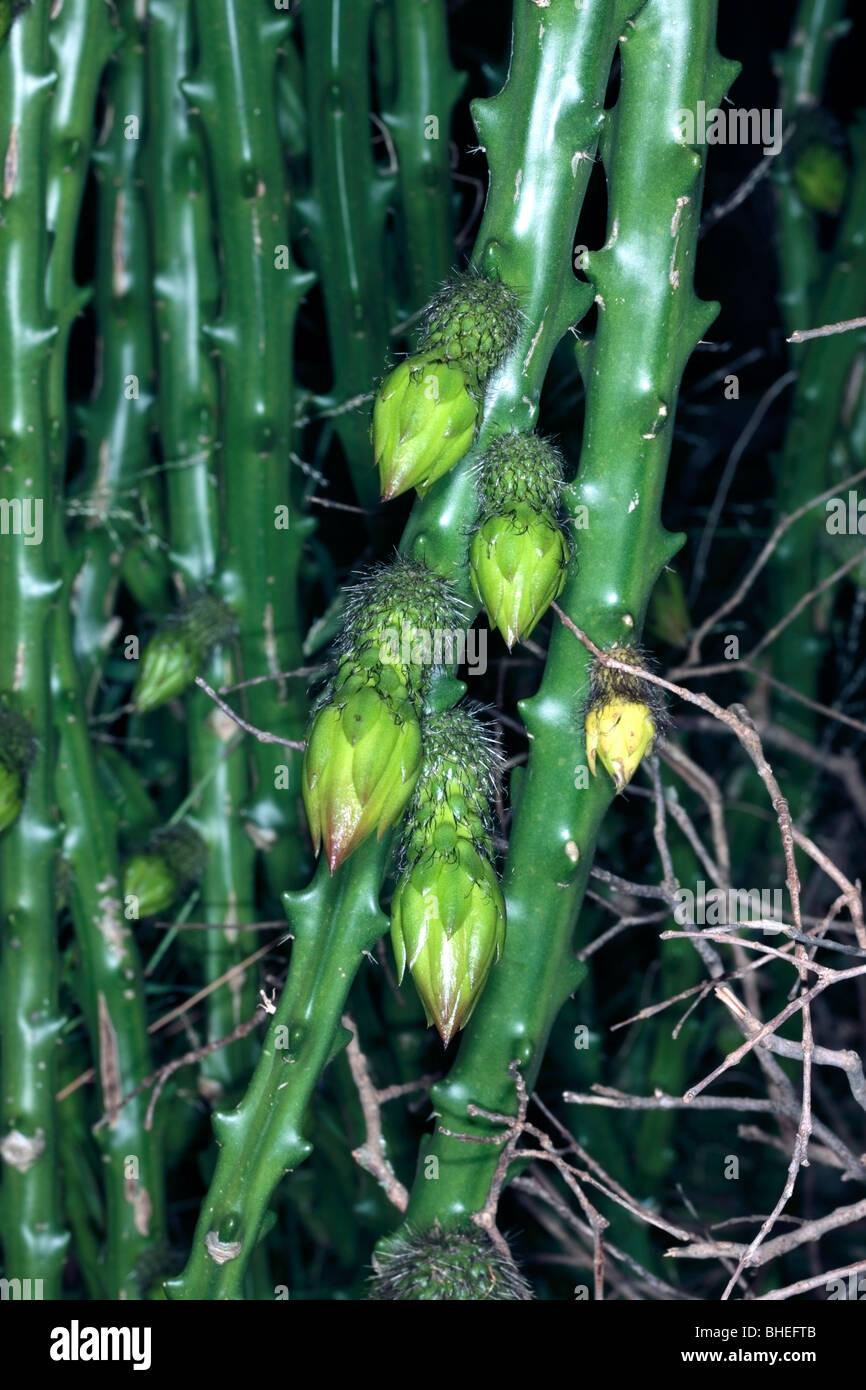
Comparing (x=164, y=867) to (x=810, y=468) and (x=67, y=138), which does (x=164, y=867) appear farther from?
(x=810, y=468)

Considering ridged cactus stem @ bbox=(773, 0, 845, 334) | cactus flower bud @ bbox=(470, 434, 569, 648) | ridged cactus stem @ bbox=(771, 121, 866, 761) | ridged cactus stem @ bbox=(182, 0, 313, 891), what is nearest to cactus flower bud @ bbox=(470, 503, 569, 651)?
cactus flower bud @ bbox=(470, 434, 569, 648)

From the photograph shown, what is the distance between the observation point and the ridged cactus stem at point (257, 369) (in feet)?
2.85

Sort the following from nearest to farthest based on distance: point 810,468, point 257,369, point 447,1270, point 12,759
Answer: point 447,1270 → point 12,759 → point 257,369 → point 810,468

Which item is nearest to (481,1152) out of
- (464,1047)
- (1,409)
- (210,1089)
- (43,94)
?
(464,1047)

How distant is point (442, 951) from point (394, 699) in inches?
4.4

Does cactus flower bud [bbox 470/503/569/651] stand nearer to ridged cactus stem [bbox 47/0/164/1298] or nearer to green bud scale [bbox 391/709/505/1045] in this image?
green bud scale [bbox 391/709/505/1045]

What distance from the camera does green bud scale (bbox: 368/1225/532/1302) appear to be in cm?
70

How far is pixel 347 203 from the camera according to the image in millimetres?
980

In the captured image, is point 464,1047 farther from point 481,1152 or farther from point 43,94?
point 43,94

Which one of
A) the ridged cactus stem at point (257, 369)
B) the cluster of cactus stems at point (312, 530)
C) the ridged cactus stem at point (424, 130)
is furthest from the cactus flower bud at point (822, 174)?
the ridged cactus stem at point (257, 369)

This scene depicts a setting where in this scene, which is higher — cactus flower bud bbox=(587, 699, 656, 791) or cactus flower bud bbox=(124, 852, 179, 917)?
cactus flower bud bbox=(587, 699, 656, 791)

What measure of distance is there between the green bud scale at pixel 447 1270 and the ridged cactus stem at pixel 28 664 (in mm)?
269

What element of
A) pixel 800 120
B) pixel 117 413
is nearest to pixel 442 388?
pixel 117 413

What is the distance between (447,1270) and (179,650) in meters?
0.43
